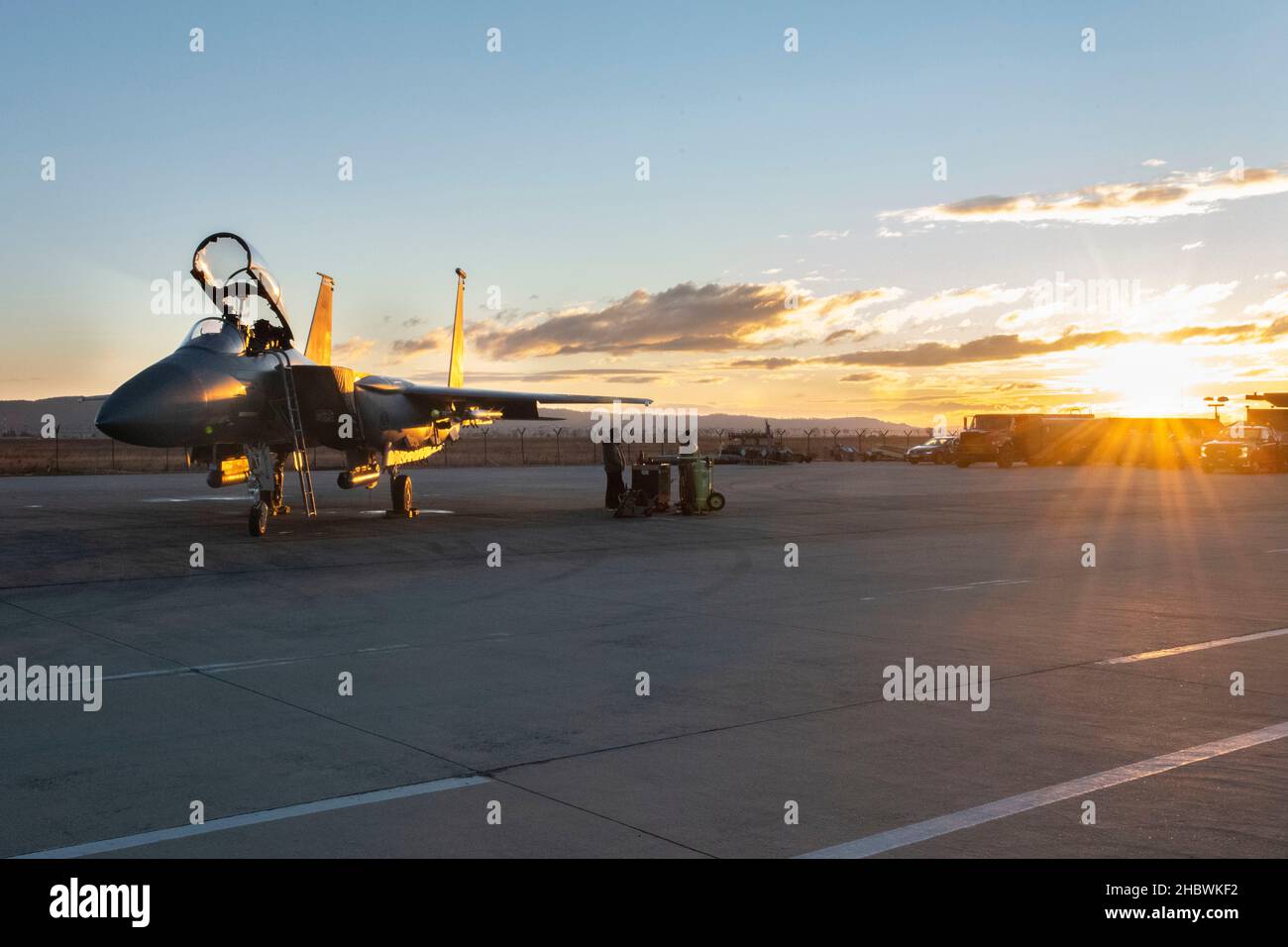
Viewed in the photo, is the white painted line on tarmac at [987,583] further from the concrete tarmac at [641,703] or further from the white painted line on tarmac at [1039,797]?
the white painted line on tarmac at [1039,797]

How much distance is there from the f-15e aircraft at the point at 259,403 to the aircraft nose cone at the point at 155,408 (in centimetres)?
2

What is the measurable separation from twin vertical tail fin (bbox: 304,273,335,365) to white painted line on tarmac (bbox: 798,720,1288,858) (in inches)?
880

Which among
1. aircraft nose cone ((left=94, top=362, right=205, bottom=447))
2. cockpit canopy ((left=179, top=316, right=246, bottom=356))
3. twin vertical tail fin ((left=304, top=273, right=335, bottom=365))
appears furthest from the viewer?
twin vertical tail fin ((left=304, top=273, right=335, bottom=365))

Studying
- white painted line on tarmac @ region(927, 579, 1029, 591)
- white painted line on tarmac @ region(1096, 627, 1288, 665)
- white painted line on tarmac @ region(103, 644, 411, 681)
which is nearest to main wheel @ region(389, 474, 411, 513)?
white painted line on tarmac @ region(927, 579, 1029, 591)

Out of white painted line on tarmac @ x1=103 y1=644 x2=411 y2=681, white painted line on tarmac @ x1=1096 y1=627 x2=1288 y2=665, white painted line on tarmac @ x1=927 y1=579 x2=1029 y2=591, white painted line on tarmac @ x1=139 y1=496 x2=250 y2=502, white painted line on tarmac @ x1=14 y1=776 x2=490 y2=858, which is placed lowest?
white painted line on tarmac @ x1=927 y1=579 x2=1029 y2=591

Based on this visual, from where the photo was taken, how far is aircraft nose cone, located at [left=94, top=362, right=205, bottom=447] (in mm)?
16609

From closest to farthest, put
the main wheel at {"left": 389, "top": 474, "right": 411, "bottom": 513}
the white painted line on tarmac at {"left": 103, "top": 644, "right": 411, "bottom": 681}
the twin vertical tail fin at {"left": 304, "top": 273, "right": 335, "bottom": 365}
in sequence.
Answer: the white painted line on tarmac at {"left": 103, "top": 644, "right": 411, "bottom": 681} → the main wheel at {"left": 389, "top": 474, "right": 411, "bottom": 513} → the twin vertical tail fin at {"left": 304, "top": 273, "right": 335, "bottom": 365}

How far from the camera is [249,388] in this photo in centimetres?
1919

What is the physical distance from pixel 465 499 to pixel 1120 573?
19348 millimetres

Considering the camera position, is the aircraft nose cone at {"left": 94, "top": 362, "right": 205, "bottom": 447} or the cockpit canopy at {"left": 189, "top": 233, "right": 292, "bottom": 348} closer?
the aircraft nose cone at {"left": 94, "top": 362, "right": 205, "bottom": 447}

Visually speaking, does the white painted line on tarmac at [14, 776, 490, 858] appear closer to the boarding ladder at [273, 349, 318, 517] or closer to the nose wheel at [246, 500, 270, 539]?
the nose wheel at [246, 500, 270, 539]

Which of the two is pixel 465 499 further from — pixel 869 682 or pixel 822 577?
pixel 869 682
